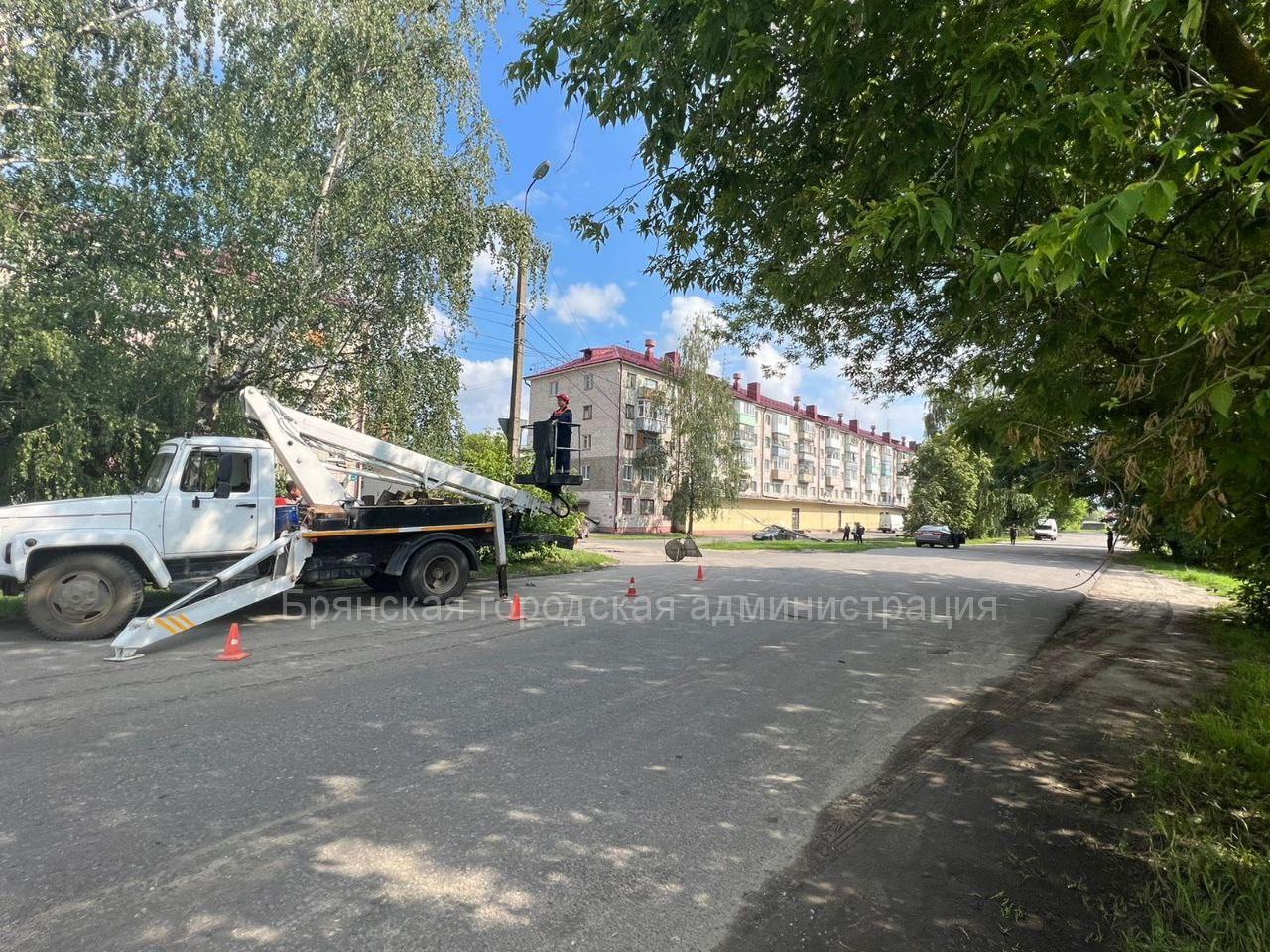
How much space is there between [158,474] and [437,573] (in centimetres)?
401

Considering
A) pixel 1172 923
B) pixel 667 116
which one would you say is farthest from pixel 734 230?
pixel 1172 923

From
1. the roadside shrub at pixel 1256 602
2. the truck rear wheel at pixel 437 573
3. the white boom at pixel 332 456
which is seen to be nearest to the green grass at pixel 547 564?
the truck rear wheel at pixel 437 573

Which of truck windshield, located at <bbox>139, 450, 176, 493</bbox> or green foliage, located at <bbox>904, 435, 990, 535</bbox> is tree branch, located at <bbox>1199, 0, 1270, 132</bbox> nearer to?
truck windshield, located at <bbox>139, 450, 176, 493</bbox>

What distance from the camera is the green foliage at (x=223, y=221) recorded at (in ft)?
31.9

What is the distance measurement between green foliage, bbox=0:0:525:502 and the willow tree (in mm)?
30538

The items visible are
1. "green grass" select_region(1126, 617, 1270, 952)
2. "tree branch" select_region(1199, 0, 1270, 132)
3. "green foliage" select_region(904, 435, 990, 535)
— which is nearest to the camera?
"green grass" select_region(1126, 617, 1270, 952)

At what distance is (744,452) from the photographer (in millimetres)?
51531

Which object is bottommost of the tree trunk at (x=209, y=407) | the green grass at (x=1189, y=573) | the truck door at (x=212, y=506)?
the green grass at (x=1189, y=573)

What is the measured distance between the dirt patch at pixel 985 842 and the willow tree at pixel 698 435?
38.1m

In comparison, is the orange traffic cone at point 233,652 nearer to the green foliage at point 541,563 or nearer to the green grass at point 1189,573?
the green foliage at point 541,563

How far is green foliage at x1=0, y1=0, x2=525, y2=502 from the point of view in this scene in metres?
9.73

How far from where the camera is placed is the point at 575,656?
23.2 ft

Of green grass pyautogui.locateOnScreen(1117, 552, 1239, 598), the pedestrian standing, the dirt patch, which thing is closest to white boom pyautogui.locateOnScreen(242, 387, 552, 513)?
the pedestrian standing

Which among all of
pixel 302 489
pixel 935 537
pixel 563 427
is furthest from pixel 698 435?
pixel 302 489
